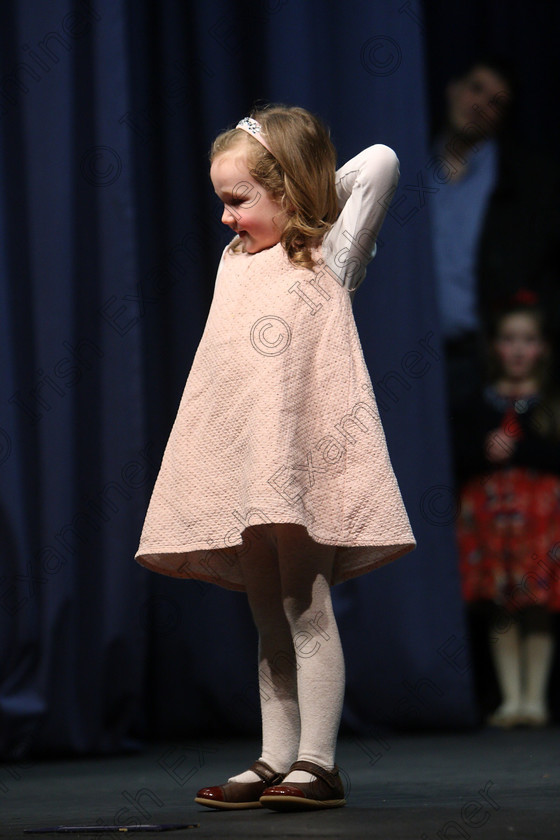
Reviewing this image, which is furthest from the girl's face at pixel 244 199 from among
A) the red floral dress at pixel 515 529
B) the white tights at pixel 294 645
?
the red floral dress at pixel 515 529

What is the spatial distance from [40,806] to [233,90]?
1.66 metres

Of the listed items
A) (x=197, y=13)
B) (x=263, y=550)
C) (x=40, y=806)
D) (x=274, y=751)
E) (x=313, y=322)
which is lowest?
(x=40, y=806)

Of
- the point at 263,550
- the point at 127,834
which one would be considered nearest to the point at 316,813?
the point at 127,834

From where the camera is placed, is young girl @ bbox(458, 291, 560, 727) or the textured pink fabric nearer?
the textured pink fabric

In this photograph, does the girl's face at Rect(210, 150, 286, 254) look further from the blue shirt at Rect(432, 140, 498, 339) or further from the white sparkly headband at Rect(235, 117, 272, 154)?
the blue shirt at Rect(432, 140, 498, 339)

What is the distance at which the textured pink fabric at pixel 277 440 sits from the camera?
4.64ft

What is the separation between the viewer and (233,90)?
2.58m

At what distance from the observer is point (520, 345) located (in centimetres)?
282

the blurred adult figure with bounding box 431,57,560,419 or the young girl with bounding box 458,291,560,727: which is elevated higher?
the blurred adult figure with bounding box 431,57,560,419

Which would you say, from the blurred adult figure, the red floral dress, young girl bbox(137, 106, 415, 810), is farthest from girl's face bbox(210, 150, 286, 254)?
the blurred adult figure

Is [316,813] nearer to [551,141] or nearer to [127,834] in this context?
[127,834]

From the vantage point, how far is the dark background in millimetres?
2307

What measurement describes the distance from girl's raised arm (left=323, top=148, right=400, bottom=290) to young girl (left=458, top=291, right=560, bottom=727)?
1.29m

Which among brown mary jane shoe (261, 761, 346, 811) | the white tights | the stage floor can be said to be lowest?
the stage floor
